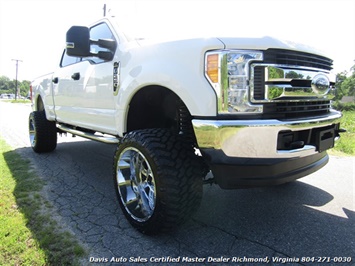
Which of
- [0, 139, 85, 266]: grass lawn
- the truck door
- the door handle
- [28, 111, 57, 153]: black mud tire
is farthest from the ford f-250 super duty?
[28, 111, 57, 153]: black mud tire

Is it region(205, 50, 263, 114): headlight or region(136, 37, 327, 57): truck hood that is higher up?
region(136, 37, 327, 57): truck hood

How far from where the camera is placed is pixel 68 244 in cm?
219

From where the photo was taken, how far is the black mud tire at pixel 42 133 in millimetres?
5105

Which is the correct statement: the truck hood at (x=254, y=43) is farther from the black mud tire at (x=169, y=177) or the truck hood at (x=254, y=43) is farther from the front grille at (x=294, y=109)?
the black mud tire at (x=169, y=177)

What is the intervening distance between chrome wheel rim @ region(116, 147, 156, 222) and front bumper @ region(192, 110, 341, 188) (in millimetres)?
636

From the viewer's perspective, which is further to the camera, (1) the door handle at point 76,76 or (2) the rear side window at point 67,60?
(2) the rear side window at point 67,60

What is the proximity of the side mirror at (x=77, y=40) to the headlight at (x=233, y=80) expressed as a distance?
1395mm

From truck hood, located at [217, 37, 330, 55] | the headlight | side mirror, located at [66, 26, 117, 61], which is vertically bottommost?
the headlight

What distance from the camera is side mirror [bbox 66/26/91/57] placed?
2566mm

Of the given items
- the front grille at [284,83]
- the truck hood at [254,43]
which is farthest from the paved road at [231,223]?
the truck hood at [254,43]

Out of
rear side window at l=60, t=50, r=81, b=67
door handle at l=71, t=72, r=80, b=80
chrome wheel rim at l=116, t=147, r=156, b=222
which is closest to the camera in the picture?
chrome wheel rim at l=116, t=147, r=156, b=222

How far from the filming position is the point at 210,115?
188 centimetres

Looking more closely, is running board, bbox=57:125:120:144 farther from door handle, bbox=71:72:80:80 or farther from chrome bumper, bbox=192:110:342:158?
chrome bumper, bbox=192:110:342:158

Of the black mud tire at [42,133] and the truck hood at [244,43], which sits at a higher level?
the truck hood at [244,43]
